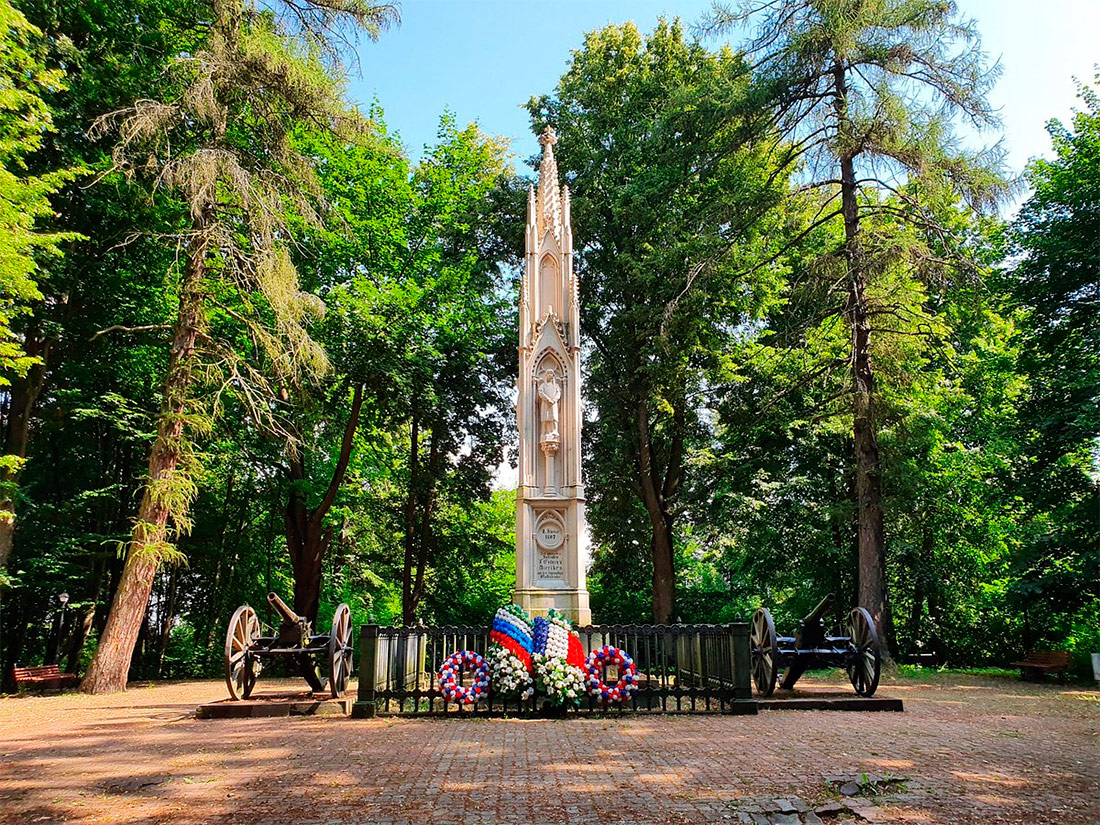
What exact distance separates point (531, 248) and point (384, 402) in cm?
633

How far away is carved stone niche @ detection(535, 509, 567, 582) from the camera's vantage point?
503 inches

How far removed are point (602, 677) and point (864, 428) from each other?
336 inches

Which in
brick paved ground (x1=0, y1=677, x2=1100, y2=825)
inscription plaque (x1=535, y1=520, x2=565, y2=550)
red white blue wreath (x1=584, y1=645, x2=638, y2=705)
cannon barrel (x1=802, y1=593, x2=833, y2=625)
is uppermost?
inscription plaque (x1=535, y1=520, x2=565, y2=550)

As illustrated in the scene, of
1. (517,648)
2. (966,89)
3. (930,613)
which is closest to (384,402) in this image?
(517,648)

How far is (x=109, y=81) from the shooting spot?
1520 cm

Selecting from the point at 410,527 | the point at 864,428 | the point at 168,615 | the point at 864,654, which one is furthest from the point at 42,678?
the point at 864,428

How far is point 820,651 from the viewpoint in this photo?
9555 mm

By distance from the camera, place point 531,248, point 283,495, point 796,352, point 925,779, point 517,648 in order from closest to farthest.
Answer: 1. point 925,779
2. point 517,648
3. point 531,248
4. point 796,352
5. point 283,495

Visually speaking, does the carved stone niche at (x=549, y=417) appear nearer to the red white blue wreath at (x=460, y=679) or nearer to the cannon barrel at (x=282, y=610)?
the red white blue wreath at (x=460, y=679)

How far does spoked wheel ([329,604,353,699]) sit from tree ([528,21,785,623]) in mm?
9361

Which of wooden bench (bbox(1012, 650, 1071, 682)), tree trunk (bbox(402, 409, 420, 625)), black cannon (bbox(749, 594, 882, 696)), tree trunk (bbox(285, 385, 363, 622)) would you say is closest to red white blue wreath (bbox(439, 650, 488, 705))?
black cannon (bbox(749, 594, 882, 696))

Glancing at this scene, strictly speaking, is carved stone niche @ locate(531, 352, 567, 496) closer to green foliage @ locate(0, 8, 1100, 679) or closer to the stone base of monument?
green foliage @ locate(0, 8, 1100, 679)

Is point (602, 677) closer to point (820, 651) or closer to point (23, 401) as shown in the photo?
point (820, 651)

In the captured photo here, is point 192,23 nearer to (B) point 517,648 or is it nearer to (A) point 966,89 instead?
(B) point 517,648
